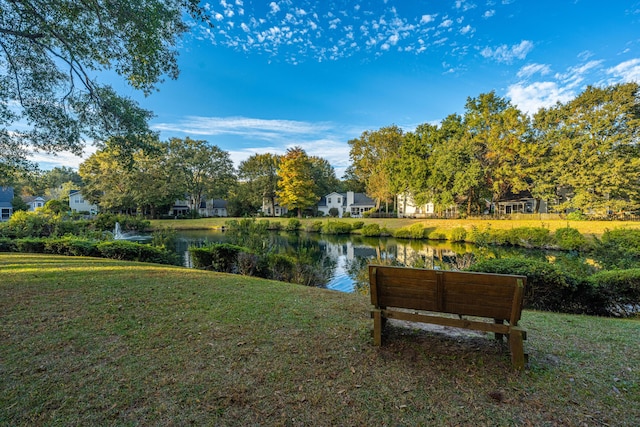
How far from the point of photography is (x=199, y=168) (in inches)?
1859

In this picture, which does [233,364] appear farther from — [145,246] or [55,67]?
[145,246]

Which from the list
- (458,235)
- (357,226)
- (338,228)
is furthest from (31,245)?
(458,235)

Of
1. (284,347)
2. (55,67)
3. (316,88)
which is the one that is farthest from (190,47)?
(316,88)

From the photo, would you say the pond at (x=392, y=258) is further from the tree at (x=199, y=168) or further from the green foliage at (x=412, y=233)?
the tree at (x=199, y=168)

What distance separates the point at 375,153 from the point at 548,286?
43343 mm

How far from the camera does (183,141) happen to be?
148ft

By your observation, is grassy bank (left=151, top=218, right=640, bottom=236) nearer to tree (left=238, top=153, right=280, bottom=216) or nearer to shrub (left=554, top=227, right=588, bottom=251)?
shrub (left=554, top=227, right=588, bottom=251)

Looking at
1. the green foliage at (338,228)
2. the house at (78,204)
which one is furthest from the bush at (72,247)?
the house at (78,204)

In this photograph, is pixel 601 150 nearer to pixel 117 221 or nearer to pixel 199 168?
pixel 117 221

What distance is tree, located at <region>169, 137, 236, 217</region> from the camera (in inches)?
1726

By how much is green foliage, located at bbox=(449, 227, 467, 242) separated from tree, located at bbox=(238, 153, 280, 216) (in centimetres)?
3073

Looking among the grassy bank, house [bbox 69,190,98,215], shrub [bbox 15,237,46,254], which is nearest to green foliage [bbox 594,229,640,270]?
the grassy bank

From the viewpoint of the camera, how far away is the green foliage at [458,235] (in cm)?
2259

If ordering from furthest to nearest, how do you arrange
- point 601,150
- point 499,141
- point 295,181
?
point 295,181 < point 499,141 < point 601,150
